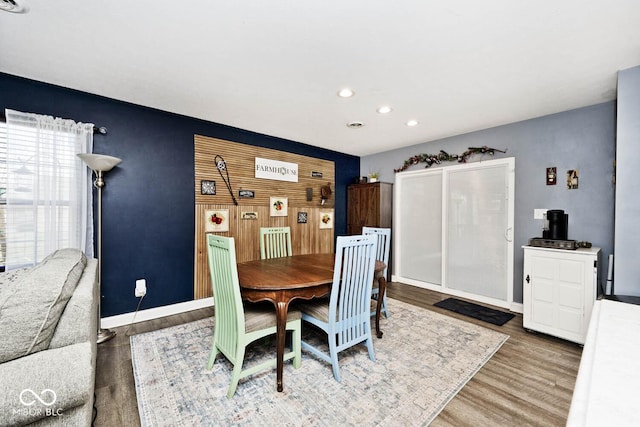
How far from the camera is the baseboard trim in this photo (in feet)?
→ 9.43

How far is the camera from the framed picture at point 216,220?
3.51 metres

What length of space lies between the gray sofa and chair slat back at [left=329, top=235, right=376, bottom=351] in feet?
4.55

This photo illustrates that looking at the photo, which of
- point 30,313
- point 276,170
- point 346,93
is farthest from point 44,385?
point 276,170

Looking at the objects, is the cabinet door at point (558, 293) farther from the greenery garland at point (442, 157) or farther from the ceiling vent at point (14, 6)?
the ceiling vent at point (14, 6)

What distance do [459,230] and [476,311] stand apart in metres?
1.16

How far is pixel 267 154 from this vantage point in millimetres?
4145

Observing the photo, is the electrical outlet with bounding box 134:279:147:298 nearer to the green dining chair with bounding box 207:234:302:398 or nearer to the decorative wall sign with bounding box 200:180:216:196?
the decorative wall sign with bounding box 200:180:216:196

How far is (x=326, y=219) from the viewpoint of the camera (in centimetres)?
499

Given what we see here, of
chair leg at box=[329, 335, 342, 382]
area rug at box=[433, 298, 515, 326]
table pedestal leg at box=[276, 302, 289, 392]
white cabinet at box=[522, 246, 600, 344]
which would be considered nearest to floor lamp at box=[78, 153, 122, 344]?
table pedestal leg at box=[276, 302, 289, 392]

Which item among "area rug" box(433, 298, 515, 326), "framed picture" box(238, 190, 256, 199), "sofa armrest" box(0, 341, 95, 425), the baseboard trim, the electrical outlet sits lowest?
"area rug" box(433, 298, 515, 326)

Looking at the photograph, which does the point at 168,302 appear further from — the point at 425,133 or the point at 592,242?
the point at 592,242

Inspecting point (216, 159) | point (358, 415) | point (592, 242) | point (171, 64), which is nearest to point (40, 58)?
point (171, 64)

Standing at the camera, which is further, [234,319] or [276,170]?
[276,170]

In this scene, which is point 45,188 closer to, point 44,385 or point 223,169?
point 223,169
